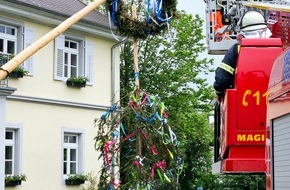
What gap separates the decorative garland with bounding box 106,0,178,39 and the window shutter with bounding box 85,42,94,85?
12518 millimetres

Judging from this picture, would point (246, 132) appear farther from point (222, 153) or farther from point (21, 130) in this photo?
point (21, 130)

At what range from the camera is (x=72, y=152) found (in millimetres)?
24469

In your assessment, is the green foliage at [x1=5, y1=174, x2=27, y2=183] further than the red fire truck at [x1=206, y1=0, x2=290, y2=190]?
Yes

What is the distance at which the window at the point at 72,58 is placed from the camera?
23908 mm

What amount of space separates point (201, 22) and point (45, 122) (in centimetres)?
1460

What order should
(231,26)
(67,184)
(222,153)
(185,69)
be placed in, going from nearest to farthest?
(222,153)
(231,26)
(67,184)
(185,69)

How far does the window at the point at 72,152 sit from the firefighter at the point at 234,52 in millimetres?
16576

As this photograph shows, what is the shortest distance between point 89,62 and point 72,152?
3157 millimetres

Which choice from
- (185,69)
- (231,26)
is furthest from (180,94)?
(231,26)

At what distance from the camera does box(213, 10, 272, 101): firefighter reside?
7251 mm

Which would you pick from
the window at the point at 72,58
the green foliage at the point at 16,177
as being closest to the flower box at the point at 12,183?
the green foliage at the point at 16,177

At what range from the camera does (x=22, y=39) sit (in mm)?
22344

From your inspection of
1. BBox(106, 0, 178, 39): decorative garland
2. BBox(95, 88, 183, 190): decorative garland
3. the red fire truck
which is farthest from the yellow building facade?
the red fire truck

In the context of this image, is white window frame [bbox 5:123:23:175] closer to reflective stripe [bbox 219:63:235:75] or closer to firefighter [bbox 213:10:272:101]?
firefighter [bbox 213:10:272:101]
